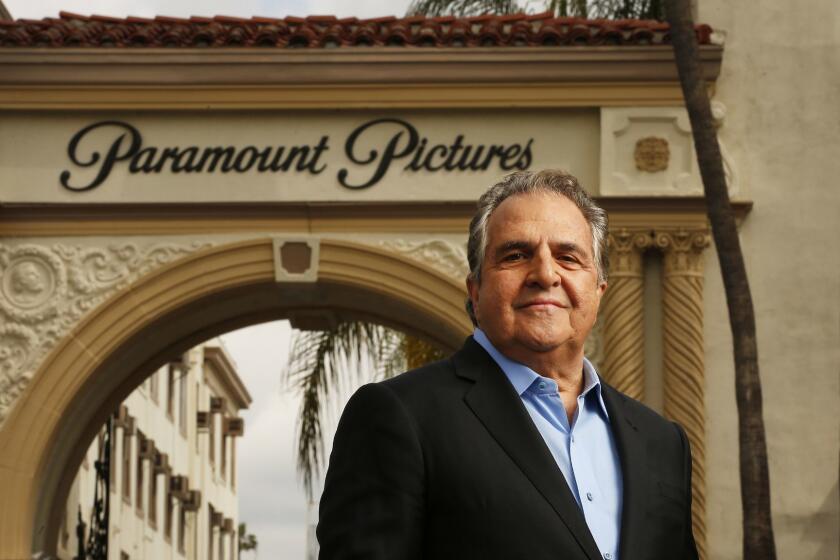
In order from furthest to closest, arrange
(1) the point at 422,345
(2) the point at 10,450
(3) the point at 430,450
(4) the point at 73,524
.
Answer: (4) the point at 73,524
(1) the point at 422,345
(2) the point at 10,450
(3) the point at 430,450

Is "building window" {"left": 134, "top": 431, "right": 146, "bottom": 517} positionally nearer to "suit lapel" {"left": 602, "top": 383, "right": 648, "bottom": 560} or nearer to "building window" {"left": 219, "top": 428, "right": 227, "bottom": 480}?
"building window" {"left": 219, "top": 428, "right": 227, "bottom": 480}

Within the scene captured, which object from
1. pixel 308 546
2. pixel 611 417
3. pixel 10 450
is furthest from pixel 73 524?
pixel 611 417

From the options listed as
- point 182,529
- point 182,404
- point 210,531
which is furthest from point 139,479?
point 210,531

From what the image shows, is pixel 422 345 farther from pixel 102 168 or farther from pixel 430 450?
pixel 430 450

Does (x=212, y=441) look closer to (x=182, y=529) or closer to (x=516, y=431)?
(x=182, y=529)

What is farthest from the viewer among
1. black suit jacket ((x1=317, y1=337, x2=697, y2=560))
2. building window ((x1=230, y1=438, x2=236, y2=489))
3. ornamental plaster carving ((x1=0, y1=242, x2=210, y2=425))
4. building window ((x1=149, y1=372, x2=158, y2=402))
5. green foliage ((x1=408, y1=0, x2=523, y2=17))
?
building window ((x1=230, y1=438, x2=236, y2=489))

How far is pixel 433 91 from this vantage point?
59.0ft

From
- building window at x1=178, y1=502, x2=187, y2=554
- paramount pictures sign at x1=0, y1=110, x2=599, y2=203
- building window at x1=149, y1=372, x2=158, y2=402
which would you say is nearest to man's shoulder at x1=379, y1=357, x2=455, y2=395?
paramount pictures sign at x1=0, y1=110, x2=599, y2=203

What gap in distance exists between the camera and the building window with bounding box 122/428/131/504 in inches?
1588

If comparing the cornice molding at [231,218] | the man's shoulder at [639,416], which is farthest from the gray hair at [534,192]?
the cornice molding at [231,218]

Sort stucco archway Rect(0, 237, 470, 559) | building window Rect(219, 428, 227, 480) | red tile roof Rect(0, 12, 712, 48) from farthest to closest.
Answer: building window Rect(219, 428, 227, 480)
red tile roof Rect(0, 12, 712, 48)
stucco archway Rect(0, 237, 470, 559)

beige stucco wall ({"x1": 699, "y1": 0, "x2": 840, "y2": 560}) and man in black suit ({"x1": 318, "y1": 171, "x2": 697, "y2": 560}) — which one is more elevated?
beige stucco wall ({"x1": 699, "y1": 0, "x2": 840, "y2": 560})

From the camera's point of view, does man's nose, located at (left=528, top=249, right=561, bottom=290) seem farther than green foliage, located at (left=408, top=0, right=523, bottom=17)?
No

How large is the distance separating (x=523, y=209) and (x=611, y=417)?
49 cm
